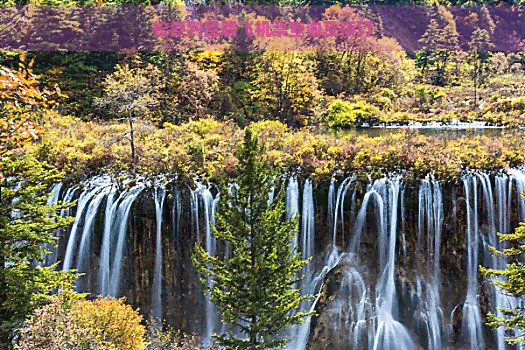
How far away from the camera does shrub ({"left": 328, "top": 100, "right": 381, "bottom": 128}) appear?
110 ft

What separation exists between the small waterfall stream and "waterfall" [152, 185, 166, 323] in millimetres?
42

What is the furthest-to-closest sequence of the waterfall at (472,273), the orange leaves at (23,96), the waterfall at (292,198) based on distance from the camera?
1. the waterfall at (292,198)
2. the waterfall at (472,273)
3. the orange leaves at (23,96)

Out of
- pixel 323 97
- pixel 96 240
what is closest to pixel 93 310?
pixel 96 240

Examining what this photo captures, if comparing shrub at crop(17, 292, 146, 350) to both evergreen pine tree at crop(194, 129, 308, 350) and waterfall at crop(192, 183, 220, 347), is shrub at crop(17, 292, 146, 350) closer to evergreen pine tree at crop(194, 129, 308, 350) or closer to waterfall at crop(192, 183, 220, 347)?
evergreen pine tree at crop(194, 129, 308, 350)

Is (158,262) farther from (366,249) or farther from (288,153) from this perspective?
(366,249)

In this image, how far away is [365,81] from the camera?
3984 centimetres

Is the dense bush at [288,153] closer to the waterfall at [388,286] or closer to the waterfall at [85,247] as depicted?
the waterfall at [388,286]

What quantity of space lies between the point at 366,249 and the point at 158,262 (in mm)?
8548

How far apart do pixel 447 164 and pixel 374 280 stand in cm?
566

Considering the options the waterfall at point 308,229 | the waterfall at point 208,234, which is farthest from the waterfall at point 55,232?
the waterfall at point 308,229

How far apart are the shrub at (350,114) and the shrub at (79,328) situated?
21.8m

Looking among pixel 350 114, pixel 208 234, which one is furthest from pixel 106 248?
pixel 350 114

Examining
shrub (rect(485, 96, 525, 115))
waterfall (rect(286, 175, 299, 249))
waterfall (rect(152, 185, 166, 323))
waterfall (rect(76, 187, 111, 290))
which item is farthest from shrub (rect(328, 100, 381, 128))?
waterfall (rect(76, 187, 111, 290))

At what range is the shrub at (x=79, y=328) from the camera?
10.8 meters
